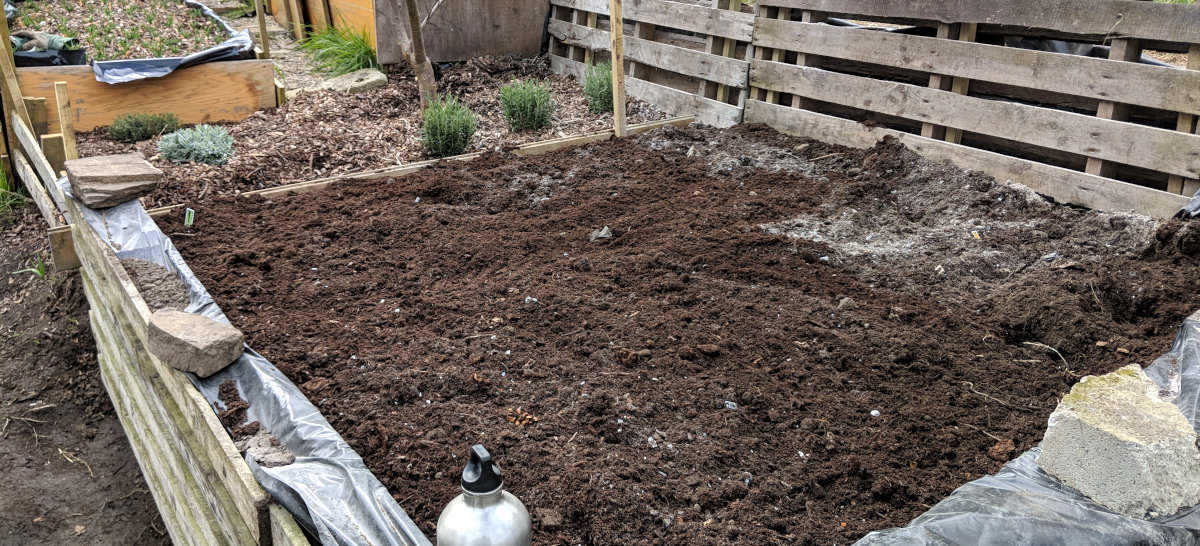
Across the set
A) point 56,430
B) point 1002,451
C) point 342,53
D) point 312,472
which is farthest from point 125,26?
point 1002,451

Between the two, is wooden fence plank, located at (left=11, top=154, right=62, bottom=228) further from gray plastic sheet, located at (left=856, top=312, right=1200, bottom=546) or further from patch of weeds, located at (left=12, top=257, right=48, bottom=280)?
gray plastic sheet, located at (left=856, top=312, right=1200, bottom=546)

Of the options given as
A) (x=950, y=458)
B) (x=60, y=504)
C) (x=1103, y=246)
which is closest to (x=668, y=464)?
(x=950, y=458)

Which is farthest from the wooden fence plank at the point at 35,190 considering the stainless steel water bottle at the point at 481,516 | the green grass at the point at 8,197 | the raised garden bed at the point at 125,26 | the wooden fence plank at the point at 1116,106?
the wooden fence plank at the point at 1116,106

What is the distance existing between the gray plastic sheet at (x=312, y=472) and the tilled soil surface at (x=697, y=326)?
21 centimetres

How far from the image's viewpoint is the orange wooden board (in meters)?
6.40

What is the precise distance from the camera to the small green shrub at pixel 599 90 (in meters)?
7.32

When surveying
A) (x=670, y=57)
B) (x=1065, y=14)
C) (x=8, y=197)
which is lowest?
(x=8, y=197)

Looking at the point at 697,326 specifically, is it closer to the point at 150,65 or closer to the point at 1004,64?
the point at 1004,64

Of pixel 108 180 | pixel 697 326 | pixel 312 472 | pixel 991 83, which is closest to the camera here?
pixel 312 472

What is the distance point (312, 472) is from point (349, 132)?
486cm

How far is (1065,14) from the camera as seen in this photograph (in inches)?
184

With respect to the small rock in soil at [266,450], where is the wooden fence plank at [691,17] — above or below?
above

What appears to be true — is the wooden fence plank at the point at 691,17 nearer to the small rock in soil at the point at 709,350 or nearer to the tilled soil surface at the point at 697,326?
the tilled soil surface at the point at 697,326

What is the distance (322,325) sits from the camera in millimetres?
3688
